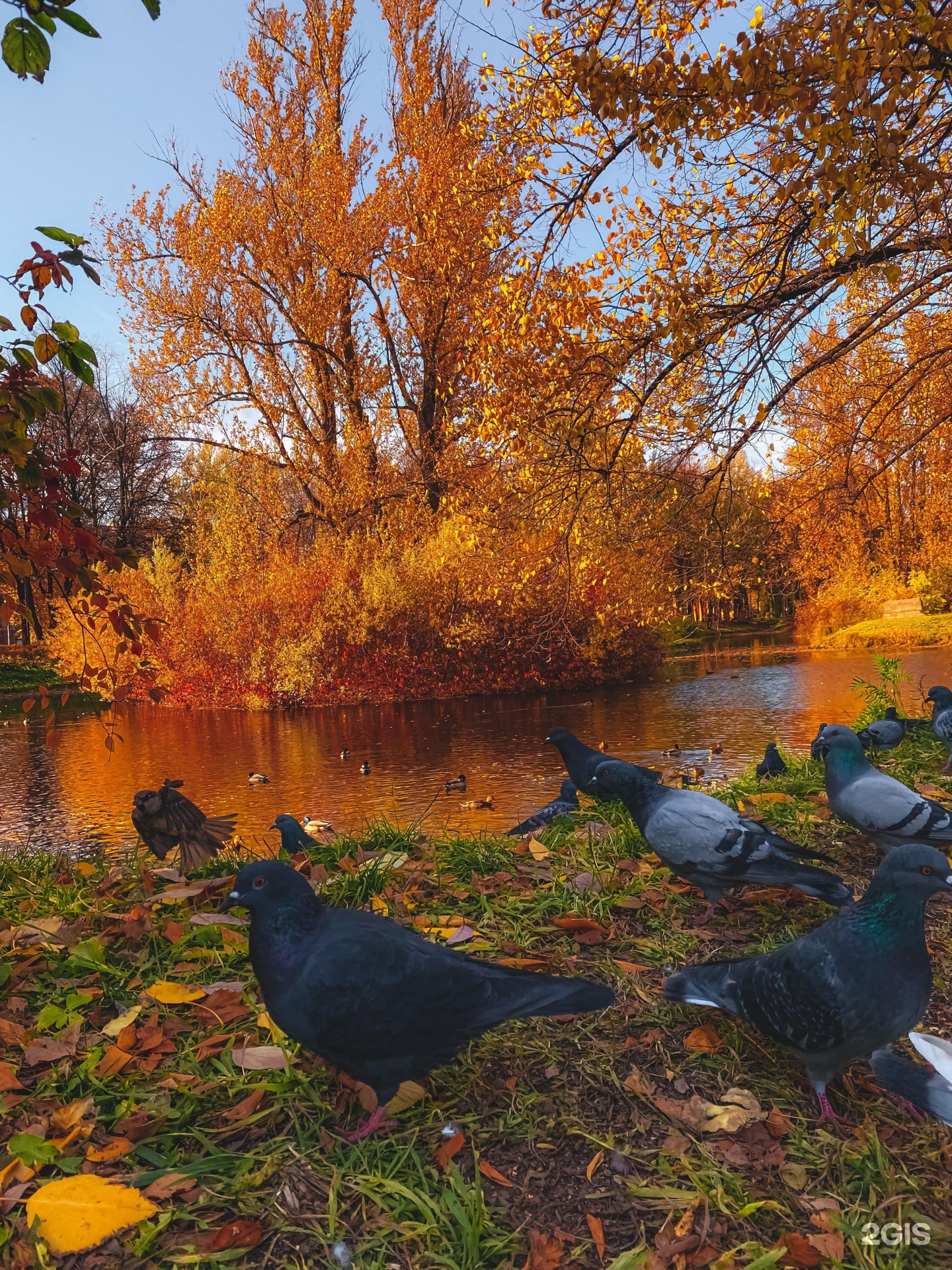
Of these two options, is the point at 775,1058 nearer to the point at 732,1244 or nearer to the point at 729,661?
the point at 732,1244

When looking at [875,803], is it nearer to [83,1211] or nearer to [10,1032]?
[83,1211]

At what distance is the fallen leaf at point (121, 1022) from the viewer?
2146 mm

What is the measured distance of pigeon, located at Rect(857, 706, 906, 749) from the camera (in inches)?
219

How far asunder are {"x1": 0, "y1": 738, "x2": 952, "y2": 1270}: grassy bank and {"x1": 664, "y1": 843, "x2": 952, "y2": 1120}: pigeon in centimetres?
→ 17

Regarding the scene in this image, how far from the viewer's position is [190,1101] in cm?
187

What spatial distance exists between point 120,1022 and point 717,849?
2032 millimetres

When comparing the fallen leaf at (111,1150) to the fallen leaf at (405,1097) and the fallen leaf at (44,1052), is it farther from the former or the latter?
the fallen leaf at (405,1097)

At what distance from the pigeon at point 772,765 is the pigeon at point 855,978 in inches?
154

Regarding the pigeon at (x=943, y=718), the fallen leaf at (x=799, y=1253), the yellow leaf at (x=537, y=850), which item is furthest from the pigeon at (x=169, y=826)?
the pigeon at (x=943, y=718)

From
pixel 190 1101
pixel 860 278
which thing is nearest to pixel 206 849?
pixel 190 1101

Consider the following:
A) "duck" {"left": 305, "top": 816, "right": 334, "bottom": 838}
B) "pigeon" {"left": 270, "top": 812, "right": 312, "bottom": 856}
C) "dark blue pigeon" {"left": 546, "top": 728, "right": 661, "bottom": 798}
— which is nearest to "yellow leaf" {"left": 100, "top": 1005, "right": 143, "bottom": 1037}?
"pigeon" {"left": 270, "top": 812, "right": 312, "bottom": 856}

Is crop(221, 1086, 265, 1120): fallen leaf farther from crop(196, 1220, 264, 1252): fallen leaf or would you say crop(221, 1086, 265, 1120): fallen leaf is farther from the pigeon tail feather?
the pigeon tail feather

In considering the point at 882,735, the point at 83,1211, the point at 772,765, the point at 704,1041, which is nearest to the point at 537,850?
the point at 704,1041

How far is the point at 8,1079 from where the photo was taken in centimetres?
193
